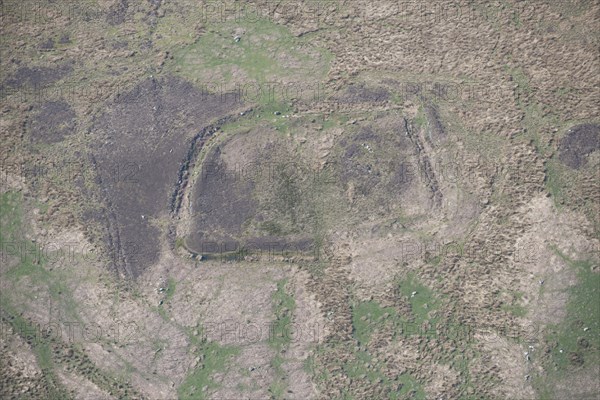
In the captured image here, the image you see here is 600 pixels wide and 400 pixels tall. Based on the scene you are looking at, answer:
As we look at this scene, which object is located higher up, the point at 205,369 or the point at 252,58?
the point at 252,58

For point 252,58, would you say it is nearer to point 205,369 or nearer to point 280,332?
point 280,332

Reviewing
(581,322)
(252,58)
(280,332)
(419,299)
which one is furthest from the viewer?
(252,58)

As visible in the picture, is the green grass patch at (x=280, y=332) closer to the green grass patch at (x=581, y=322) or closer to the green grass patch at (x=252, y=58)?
the green grass patch at (x=252, y=58)

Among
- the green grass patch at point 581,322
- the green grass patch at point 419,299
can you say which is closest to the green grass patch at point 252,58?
the green grass patch at point 419,299

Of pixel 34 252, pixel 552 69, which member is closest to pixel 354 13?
pixel 552 69

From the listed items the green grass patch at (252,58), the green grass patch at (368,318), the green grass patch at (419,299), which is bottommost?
the green grass patch at (368,318)

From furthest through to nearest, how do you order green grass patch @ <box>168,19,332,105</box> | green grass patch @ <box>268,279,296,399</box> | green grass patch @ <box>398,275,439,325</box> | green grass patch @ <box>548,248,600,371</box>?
green grass patch @ <box>168,19,332,105</box> → green grass patch @ <box>268,279,296,399</box> → green grass patch @ <box>398,275,439,325</box> → green grass patch @ <box>548,248,600,371</box>

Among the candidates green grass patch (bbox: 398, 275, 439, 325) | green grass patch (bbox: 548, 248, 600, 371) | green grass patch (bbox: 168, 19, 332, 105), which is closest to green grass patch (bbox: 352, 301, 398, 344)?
green grass patch (bbox: 398, 275, 439, 325)

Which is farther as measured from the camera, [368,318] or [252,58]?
[252,58]

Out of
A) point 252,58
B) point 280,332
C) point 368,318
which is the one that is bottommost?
point 280,332

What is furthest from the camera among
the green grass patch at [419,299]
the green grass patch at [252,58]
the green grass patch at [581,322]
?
the green grass patch at [252,58]

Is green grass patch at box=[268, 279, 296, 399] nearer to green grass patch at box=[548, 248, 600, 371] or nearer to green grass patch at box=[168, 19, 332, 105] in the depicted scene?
green grass patch at box=[168, 19, 332, 105]

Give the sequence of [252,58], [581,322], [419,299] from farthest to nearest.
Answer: [252,58]
[419,299]
[581,322]

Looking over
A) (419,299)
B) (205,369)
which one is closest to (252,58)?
(419,299)
